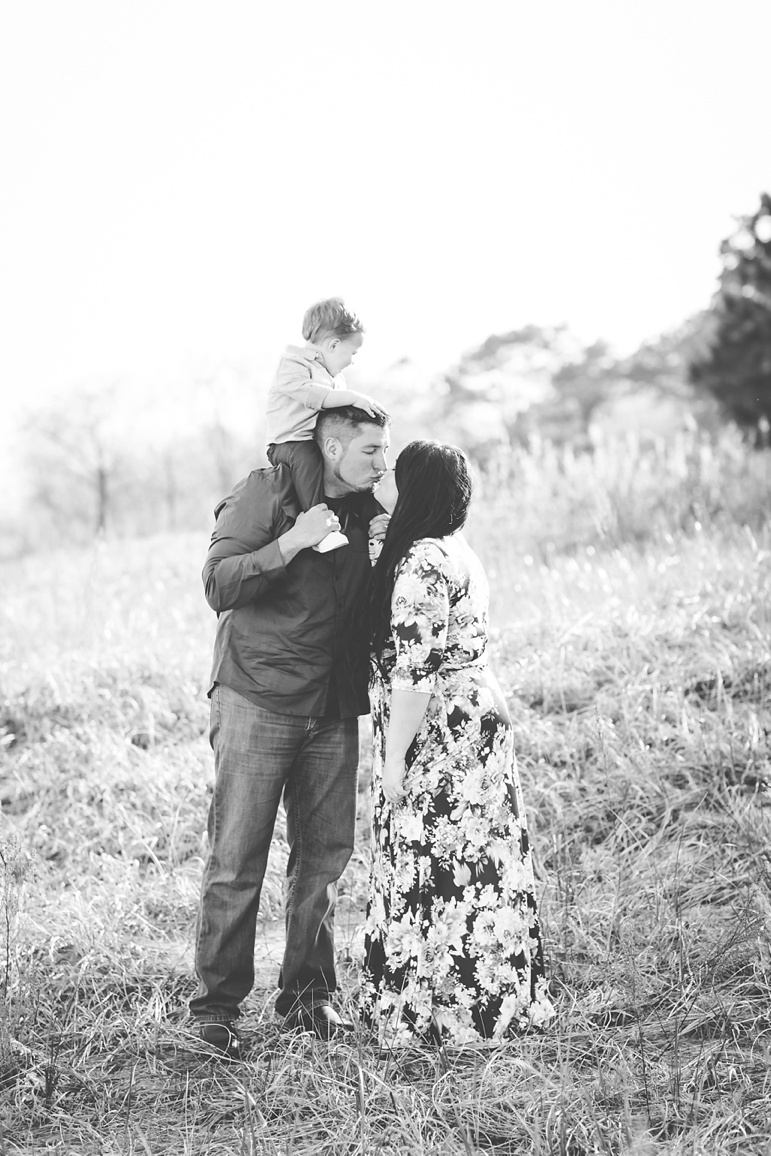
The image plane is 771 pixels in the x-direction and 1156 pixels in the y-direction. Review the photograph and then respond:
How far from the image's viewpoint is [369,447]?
126 inches

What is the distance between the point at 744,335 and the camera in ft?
82.2

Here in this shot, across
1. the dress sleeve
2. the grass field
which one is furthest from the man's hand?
the grass field

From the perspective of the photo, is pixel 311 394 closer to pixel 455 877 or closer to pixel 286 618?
pixel 286 618

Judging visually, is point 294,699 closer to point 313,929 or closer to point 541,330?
point 313,929

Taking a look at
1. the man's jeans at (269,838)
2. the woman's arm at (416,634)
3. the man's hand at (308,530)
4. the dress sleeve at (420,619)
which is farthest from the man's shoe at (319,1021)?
the man's hand at (308,530)

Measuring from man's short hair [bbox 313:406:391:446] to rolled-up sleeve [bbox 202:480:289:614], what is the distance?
10.8 inches

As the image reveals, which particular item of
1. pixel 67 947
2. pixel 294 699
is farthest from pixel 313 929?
pixel 67 947

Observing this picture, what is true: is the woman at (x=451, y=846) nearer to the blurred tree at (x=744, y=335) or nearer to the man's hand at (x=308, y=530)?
the man's hand at (x=308, y=530)

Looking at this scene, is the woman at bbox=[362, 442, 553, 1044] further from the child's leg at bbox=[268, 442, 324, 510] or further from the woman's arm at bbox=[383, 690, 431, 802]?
the child's leg at bbox=[268, 442, 324, 510]

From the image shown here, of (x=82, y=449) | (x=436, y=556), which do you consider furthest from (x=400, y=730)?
(x=82, y=449)

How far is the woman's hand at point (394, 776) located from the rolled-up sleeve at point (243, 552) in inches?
24.7

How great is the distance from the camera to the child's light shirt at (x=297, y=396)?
3.21 meters

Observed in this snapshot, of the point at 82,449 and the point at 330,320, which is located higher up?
the point at 82,449

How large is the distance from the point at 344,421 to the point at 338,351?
0.32 meters
